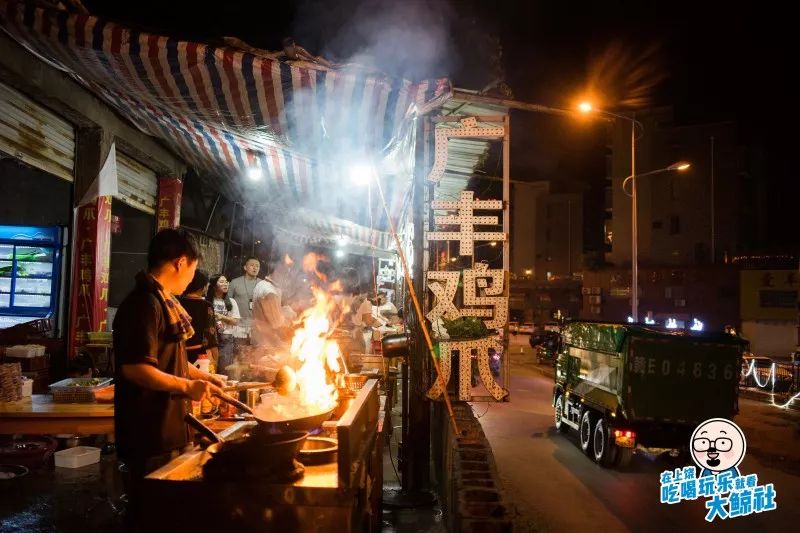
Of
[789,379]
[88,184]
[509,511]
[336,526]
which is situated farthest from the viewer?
[789,379]

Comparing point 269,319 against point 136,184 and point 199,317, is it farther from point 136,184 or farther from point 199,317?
point 136,184

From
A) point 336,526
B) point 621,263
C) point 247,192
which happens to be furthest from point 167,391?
point 621,263

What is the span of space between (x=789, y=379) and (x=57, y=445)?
22460 mm

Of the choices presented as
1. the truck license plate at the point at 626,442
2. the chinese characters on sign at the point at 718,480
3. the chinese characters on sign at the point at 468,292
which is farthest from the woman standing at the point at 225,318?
the chinese characters on sign at the point at 718,480

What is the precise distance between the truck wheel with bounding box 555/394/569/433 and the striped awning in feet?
24.1

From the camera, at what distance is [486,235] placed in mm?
7199

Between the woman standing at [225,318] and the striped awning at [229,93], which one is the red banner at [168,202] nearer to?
the woman standing at [225,318]

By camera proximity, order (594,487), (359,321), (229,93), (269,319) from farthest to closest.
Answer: (359,321), (269,319), (594,487), (229,93)

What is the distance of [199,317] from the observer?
7148mm

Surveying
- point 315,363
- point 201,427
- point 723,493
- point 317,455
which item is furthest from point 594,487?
point 201,427

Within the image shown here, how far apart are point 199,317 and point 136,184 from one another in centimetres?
533

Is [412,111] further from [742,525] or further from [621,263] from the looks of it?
[621,263]

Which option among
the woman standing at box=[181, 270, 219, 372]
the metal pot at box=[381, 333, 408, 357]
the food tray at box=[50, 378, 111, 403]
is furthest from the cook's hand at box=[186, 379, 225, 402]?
the metal pot at box=[381, 333, 408, 357]

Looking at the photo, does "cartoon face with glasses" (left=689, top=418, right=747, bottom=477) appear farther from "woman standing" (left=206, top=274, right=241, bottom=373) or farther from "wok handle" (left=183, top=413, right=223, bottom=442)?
"woman standing" (left=206, top=274, right=241, bottom=373)
